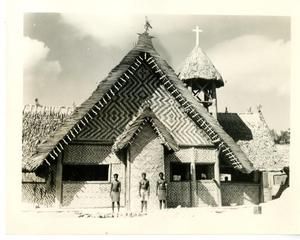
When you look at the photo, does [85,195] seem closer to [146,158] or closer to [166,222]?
[146,158]

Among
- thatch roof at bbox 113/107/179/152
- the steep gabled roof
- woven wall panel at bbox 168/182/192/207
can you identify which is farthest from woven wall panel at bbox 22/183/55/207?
woven wall panel at bbox 168/182/192/207

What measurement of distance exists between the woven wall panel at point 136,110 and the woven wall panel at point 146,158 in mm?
1023

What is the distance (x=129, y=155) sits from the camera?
53.7 feet

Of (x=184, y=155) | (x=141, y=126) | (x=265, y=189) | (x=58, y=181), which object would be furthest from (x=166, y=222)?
(x=265, y=189)

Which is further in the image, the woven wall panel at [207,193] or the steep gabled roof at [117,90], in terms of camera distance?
the woven wall panel at [207,193]

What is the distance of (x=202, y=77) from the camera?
1956 centimetres

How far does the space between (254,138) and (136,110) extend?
587 centimetres

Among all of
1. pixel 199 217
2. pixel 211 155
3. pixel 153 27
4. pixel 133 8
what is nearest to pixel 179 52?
pixel 153 27

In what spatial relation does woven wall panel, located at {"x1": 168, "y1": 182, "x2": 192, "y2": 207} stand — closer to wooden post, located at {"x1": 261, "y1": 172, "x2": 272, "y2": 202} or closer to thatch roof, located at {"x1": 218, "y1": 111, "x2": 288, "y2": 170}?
wooden post, located at {"x1": 261, "y1": 172, "x2": 272, "y2": 202}

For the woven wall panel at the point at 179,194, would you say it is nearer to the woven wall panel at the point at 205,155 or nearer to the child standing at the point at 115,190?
the woven wall panel at the point at 205,155

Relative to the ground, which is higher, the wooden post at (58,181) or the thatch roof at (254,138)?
the thatch roof at (254,138)

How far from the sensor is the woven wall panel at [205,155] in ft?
59.1

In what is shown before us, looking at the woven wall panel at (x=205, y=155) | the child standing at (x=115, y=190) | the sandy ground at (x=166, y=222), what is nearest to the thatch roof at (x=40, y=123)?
the child standing at (x=115, y=190)

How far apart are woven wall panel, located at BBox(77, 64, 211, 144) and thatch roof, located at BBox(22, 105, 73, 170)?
6.93 ft
